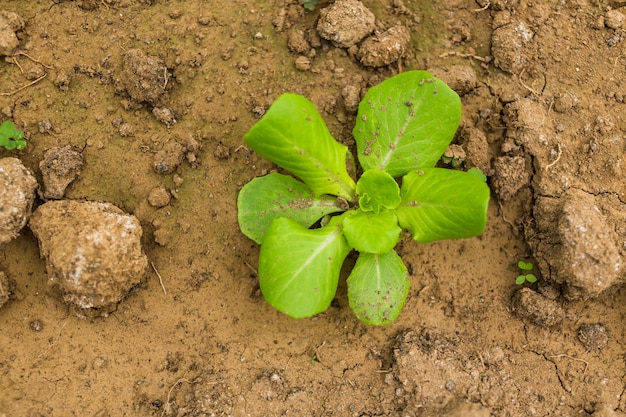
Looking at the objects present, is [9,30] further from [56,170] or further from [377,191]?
[377,191]

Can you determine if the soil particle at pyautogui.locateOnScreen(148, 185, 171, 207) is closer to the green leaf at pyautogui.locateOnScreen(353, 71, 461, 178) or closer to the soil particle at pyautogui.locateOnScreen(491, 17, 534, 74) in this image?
the green leaf at pyautogui.locateOnScreen(353, 71, 461, 178)

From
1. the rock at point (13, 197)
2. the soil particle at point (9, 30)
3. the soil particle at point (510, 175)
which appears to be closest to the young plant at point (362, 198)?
the soil particle at point (510, 175)

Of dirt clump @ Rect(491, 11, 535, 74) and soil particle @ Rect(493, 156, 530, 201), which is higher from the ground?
dirt clump @ Rect(491, 11, 535, 74)

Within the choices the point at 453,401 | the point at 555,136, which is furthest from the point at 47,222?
the point at 555,136

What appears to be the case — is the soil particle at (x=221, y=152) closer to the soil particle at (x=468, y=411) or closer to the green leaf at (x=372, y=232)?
the green leaf at (x=372, y=232)

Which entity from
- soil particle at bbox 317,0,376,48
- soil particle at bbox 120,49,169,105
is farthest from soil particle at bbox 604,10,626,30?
soil particle at bbox 120,49,169,105

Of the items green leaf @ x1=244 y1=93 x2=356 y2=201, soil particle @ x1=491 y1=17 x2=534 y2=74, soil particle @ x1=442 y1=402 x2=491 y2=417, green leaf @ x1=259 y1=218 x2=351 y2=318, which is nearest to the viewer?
green leaf @ x1=244 y1=93 x2=356 y2=201
